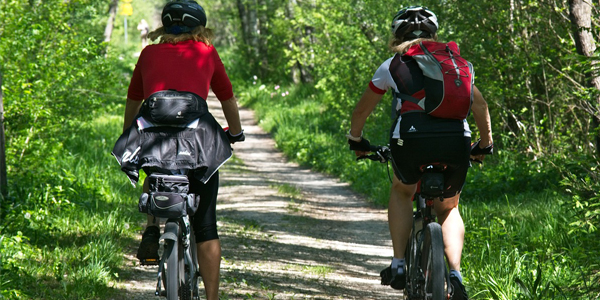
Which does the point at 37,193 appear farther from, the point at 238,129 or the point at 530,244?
the point at 530,244

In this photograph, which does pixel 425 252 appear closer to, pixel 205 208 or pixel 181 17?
pixel 205 208

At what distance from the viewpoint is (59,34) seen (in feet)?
34.8

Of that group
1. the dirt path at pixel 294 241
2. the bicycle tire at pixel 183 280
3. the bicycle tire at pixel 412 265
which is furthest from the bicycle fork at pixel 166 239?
the dirt path at pixel 294 241

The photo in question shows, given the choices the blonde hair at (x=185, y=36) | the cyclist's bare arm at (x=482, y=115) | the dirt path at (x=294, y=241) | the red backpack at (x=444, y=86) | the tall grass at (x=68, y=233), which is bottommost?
the dirt path at (x=294, y=241)

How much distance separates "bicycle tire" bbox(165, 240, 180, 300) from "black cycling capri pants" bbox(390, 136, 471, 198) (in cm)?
133

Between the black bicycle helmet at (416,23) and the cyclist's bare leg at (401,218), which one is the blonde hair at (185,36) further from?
the cyclist's bare leg at (401,218)

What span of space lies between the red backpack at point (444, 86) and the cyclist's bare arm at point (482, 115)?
21 centimetres

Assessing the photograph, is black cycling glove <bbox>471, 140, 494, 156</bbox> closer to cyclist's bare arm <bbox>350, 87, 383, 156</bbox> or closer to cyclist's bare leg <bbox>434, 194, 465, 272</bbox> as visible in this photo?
cyclist's bare leg <bbox>434, 194, 465, 272</bbox>

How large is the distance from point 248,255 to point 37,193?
7.83 feet

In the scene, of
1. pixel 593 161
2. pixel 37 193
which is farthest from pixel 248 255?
pixel 593 161

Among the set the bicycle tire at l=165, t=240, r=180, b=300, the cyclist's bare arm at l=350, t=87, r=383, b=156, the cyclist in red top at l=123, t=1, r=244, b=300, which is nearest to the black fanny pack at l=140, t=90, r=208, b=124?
the cyclist in red top at l=123, t=1, r=244, b=300

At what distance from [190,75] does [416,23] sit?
137cm

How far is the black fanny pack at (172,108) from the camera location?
3482 millimetres

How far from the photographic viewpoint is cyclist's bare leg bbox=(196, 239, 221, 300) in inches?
152
